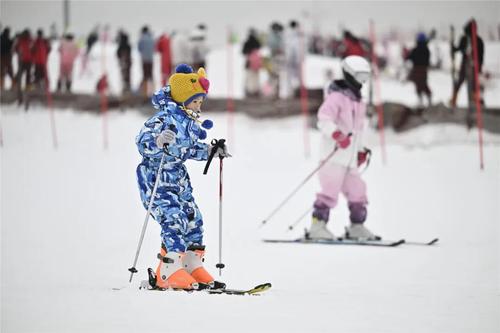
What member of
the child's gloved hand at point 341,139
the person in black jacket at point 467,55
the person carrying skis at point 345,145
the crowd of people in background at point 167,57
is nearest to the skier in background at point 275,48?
the crowd of people in background at point 167,57

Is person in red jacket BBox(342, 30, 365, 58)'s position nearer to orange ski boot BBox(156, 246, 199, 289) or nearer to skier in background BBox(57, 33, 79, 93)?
skier in background BBox(57, 33, 79, 93)

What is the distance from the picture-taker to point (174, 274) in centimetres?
746

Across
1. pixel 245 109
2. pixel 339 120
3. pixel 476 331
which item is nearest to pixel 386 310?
pixel 476 331

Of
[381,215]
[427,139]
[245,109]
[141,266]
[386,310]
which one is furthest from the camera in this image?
[245,109]

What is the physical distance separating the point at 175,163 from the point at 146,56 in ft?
54.1

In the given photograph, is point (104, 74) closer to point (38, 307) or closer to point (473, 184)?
point (473, 184)

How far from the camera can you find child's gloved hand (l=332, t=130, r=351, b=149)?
10.4 metres

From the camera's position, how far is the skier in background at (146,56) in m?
23.6

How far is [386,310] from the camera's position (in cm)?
697

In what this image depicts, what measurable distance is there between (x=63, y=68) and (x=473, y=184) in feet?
37.9

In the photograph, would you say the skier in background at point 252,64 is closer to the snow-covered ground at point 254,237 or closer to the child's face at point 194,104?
the snow-covered ground at point 254,237

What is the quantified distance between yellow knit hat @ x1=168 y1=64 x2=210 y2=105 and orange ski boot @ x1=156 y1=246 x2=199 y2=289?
1111mm

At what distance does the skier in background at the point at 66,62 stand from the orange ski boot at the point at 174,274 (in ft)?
55.1

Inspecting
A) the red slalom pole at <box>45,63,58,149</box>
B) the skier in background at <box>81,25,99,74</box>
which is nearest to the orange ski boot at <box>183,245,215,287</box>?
the red slalom pole at <box>45,63,58,149</box>
